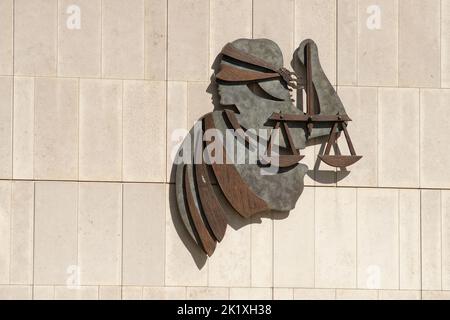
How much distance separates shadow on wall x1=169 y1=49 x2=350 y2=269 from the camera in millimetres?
7863

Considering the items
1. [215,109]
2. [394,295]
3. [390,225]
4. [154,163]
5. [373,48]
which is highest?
[373,48]

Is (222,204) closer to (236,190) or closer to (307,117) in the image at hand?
(236,190)

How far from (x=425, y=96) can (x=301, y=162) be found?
4.44 feet

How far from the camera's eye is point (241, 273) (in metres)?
7.91

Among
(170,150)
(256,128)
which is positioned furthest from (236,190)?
(170,150)

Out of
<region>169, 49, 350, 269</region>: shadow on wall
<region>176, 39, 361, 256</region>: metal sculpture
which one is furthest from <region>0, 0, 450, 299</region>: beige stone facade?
<region>176, 39, 361, 256</region>: metal sculpture

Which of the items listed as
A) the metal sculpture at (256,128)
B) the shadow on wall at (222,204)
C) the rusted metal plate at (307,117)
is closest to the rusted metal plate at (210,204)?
the metal sculpture at (256,128)

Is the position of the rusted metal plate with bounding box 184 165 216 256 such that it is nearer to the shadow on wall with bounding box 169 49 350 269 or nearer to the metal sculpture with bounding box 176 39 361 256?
the metal sculpture with bounding box 176 39 361 256

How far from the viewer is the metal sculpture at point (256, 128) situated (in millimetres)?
7797

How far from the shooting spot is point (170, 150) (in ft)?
25.8

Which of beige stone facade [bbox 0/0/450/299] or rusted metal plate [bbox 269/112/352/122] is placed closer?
beige stone facade [bbox 0/0/450/299]

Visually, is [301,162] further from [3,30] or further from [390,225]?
[3,30]

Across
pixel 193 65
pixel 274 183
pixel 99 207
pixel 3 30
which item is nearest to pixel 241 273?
pixel 274 183

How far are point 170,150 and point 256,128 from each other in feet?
2.66
